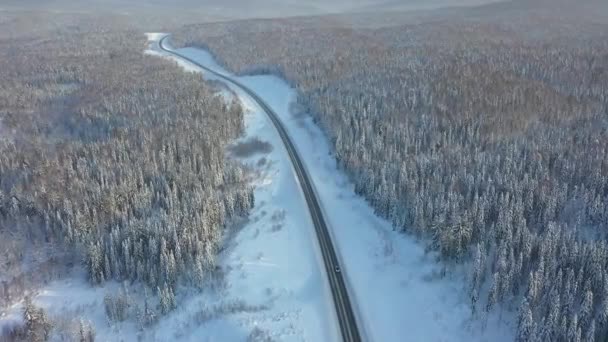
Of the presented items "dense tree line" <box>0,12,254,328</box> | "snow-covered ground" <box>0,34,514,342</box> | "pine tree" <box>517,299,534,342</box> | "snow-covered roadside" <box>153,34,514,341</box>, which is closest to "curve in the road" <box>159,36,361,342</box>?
"snow-covered ground" <box>0,34,514,342</box>

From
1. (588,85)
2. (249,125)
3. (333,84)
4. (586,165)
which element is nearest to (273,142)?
(249,125)

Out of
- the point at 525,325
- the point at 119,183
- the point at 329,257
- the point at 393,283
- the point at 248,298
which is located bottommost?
the point at 248,298

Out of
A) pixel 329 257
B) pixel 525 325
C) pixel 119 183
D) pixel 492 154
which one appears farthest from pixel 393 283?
pixel 119 183

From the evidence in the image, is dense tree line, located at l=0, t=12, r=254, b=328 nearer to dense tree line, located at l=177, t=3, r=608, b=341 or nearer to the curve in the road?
the curve in the road

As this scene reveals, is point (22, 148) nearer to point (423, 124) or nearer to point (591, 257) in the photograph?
point (423, 124)

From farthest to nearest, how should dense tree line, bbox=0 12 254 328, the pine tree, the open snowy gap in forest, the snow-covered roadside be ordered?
dense tree line, bbox=0 12 254 328, the open snowy gap in forest, the snow-covered roadside, the pine tree

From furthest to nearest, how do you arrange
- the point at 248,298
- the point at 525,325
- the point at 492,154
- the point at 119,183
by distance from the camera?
1. the point at 492,154
2. the point at 119,183
3. the point at 248,298
4. the point at 525,325

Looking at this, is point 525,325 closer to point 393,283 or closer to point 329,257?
point 393,283
